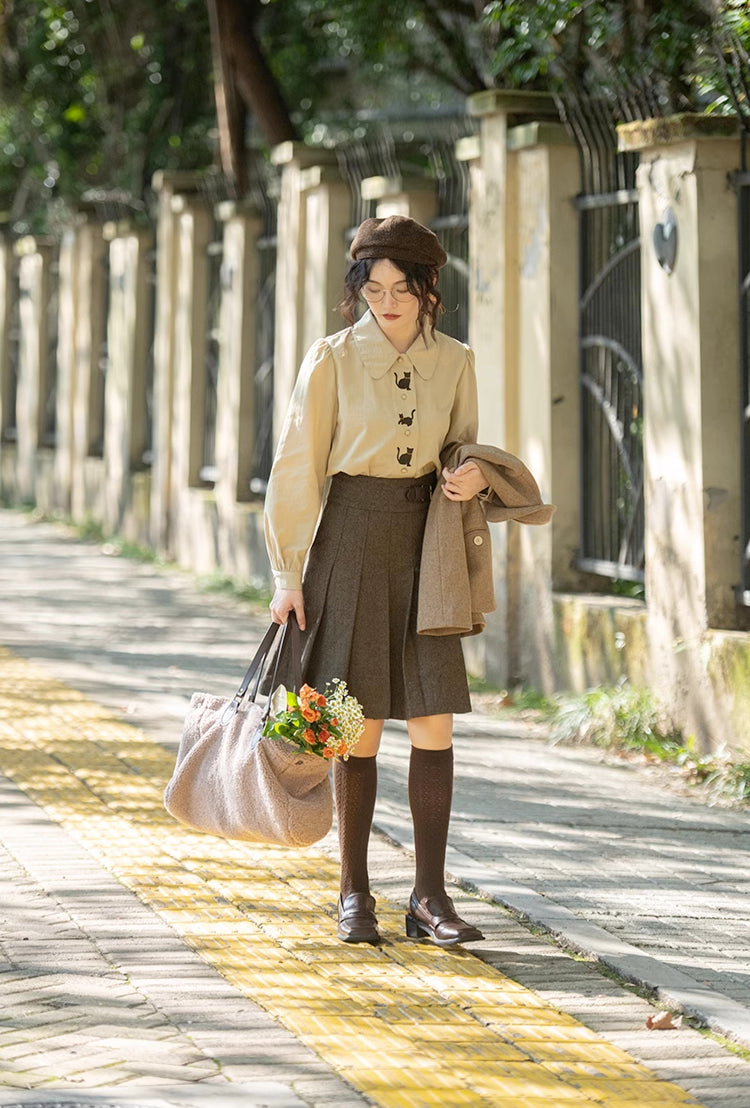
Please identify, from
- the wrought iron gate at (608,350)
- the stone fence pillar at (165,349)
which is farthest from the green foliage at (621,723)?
the stone fence pillar at (165,349)

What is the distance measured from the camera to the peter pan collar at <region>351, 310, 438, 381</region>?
535cm

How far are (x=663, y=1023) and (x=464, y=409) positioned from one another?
1.94 metres

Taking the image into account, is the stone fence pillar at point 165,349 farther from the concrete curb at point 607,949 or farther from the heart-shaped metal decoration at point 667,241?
the concrete curb at point 607,949

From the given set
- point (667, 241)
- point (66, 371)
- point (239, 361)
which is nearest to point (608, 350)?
point (667, 241)

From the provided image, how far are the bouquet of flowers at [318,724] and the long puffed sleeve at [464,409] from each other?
91cm

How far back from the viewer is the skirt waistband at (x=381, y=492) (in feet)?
17.7

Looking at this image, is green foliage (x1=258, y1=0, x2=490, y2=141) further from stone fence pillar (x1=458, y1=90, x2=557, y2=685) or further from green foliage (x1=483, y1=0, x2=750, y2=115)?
stone fence pillar (x1=458, y1=90, x2=557, y2=685)

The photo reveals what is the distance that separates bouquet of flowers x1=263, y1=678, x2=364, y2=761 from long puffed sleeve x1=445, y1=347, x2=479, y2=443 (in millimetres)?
912

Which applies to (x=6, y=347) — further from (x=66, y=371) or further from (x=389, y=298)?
(x=389, y=298)

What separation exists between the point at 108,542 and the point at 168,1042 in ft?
47.4

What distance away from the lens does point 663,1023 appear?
15.3 ft

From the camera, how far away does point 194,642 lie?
11.9 meters

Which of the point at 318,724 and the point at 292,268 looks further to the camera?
the point at 292,268

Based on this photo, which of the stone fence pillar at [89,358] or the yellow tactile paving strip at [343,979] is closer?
the yellow tactile paving strip at [343,979]
